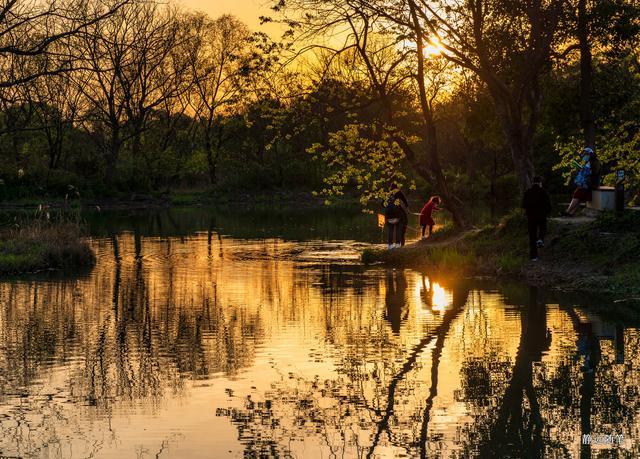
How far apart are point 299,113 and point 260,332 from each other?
15622 mm

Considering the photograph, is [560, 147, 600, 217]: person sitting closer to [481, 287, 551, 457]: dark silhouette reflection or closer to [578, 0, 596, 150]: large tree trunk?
[578, 0, 596, 150]: large tree trunk

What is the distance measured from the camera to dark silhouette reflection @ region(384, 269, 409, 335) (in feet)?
62.2

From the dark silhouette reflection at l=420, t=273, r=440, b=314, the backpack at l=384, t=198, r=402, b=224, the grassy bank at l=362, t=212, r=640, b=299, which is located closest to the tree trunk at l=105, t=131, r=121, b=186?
the grassy bank at l=362, t=212, r=640, b=299

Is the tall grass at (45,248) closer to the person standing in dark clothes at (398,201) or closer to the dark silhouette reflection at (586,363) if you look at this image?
the person standing in dark clothes at (398,201)

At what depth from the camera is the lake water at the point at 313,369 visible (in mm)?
10727

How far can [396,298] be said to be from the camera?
72.9 feet

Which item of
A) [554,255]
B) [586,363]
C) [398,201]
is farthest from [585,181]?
[586,363]

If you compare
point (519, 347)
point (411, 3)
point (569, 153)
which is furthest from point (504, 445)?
point (569, 153)

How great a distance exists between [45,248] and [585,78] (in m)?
17.1

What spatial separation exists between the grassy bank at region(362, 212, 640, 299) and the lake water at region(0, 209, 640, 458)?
4.11 ft

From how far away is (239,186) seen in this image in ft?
294

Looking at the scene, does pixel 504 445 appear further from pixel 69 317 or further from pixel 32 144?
pixel 32 144

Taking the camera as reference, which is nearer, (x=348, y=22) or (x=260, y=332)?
(x=260, y=332)

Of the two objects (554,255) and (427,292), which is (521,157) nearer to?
(554,255)
